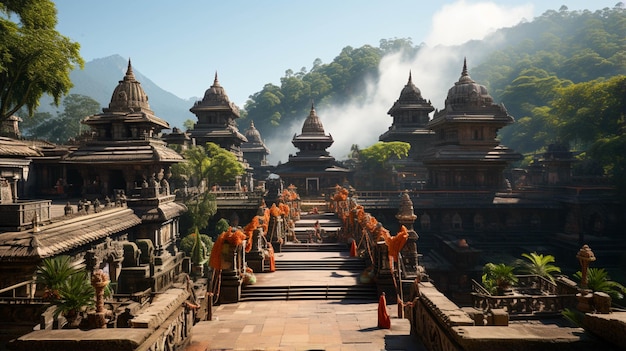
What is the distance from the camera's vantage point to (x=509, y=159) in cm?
4016

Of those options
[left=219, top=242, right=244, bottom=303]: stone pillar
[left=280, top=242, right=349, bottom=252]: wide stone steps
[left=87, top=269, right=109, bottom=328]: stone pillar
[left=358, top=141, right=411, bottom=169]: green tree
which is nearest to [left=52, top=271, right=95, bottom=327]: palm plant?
[left=87, top=269, right=109, bottom=328]: stone pillar

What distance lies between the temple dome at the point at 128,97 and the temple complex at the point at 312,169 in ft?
68.2

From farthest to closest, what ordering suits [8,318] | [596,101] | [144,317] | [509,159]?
[596,101], [509,159], [8,318], [144,317]

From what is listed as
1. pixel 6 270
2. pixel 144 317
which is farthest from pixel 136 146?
pixel 144 317

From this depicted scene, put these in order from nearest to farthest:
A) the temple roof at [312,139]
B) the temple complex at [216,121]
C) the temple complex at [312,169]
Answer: the temple complex at [312,169] < the temple roof at [312,139] < the temple complex at [216,121]

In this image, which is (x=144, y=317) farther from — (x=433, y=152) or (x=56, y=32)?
(x=433, y=152)

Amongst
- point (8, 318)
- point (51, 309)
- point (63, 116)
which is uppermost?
point (63, 116)

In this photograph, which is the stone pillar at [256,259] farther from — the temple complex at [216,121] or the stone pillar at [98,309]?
the temple complex at [216,121]

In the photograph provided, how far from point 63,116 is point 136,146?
69.2m

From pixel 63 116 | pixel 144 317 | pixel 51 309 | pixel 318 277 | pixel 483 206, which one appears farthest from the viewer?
pixel 63 116

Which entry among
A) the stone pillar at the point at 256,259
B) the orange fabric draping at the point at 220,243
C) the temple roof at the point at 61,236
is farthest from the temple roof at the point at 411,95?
the orange fabric draping at the point at 220,243

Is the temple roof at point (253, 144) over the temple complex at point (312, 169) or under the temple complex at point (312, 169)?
over

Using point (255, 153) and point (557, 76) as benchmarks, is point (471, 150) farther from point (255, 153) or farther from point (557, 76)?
point (557, 76)

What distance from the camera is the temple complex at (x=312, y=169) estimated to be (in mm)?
51375
